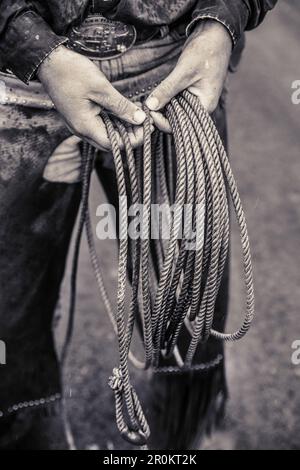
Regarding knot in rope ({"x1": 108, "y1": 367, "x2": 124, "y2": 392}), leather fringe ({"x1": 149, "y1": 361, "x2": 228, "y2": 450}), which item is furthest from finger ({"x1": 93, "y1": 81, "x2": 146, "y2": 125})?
leather fringe ({"x1": 149, "y1": 361, "x2": 228, "y2": 450})

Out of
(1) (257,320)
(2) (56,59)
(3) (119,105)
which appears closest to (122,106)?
(3) (119,105)

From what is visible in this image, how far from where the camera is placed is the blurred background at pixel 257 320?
1995mm

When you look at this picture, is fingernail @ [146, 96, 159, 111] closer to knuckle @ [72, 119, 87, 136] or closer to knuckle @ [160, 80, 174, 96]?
knuckle @ [160, 80, 174, 96]

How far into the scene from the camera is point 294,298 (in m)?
2.42

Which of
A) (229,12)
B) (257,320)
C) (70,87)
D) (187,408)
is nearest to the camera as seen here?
(70,87)

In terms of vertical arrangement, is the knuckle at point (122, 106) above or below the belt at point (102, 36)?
below

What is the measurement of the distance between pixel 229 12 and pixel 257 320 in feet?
4.13

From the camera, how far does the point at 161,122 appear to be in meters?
1.32

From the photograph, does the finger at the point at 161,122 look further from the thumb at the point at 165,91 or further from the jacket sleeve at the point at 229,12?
the jacket sleeve at the point at 229,12

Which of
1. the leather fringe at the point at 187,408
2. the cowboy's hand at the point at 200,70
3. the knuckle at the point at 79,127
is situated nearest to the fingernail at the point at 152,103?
the cowboy's hand at the point at 200,70

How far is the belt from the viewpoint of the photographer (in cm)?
131

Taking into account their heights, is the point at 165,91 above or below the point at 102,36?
below

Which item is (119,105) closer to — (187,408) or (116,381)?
(116,381)

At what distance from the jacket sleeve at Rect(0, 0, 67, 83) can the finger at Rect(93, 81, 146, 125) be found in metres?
0.12
